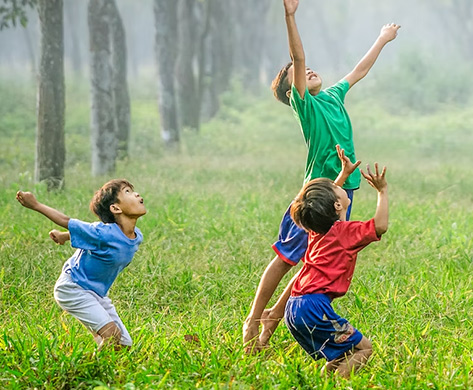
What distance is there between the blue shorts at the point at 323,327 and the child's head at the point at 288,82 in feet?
4.90

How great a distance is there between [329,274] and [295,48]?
1352mm

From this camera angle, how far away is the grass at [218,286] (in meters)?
3.81

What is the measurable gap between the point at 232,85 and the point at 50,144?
18.7 metres

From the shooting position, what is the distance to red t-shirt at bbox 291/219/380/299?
392 centimetres

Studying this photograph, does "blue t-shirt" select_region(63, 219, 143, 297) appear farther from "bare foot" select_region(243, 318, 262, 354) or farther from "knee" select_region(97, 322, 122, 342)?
"bare foot" select_region(243, 318, 262, 354)

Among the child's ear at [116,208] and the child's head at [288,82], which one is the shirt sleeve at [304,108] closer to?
the child's head at [288,82]

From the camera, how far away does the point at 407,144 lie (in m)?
19.5

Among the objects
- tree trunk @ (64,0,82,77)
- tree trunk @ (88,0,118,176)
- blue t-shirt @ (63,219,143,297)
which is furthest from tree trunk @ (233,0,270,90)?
blue t-shirt @ (63,219,143,297)

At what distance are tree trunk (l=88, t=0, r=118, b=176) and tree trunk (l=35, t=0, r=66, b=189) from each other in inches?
61.2

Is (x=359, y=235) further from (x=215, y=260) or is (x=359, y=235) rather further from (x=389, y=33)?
(x=215, y=260)

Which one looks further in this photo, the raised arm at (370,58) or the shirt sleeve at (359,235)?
the raised arm at (370,58)

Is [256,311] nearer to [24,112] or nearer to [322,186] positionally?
[322,186]

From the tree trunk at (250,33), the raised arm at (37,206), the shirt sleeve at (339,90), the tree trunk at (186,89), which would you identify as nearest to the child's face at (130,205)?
the raised arm at (37,206)

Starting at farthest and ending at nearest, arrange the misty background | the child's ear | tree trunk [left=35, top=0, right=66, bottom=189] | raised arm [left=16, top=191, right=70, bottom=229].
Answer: the misty background → tree trunk [left=35, top=0, right=66, bottom=189] → the child's ear → raised arm [left=16, top=191, right=70, bottom=229]
